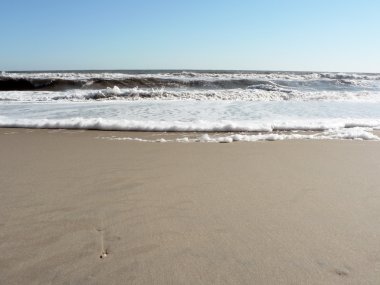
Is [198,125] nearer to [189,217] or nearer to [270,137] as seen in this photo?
[270,137]

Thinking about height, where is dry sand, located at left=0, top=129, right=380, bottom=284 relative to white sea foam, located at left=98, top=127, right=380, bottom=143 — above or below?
above

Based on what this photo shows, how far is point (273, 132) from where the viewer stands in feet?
18.2

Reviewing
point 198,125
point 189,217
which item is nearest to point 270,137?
point 198,125

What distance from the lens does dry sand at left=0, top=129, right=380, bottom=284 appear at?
1.75m

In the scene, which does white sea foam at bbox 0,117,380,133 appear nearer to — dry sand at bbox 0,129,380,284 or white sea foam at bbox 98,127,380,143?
white sea foam at bbox 98,127,380,143

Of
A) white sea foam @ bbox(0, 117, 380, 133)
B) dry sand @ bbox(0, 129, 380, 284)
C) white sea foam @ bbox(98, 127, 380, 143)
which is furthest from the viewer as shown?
white sea foam @ bbox(0, 117, 380, 133)

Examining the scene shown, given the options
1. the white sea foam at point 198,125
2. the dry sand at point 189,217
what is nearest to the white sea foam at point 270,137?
the white sea foam at point 198,125

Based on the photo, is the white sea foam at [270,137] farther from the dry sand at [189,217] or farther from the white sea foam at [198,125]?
the dry sand at [189,217]

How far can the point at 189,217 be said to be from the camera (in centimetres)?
235

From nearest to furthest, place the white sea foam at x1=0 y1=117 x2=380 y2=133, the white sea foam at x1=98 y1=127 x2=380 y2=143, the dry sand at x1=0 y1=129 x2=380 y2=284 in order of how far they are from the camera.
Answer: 1. the dry sand at x1=0 y1=129 x2=380 y2=284
2. the white sea foam at x1=98 y1=127 x2=380 y2=143
3. the white sea foam at x1=0 y1=117 x2=380 y2=133

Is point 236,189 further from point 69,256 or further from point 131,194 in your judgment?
point 69,256

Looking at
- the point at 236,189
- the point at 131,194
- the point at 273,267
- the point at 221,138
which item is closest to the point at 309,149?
the point at 221,138

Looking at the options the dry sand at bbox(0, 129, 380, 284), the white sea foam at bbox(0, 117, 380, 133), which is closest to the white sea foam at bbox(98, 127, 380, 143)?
the white sea foam at bbox(0, 117, 380, 133)

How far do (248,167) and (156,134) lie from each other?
2144mm
